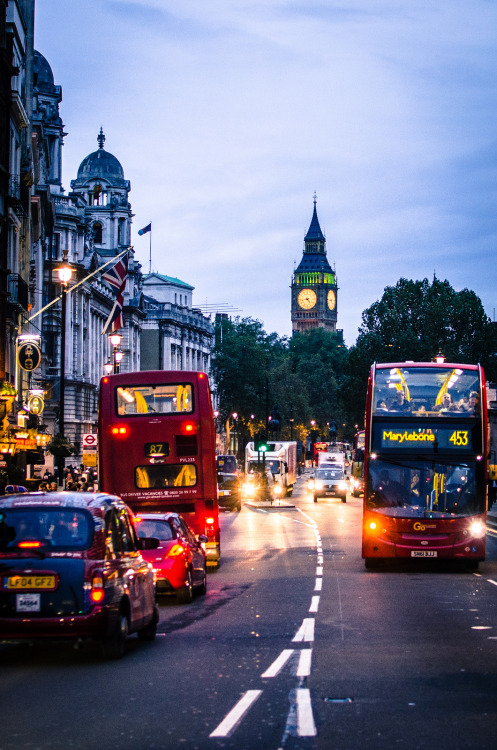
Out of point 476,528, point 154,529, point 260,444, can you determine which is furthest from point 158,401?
point 260,444

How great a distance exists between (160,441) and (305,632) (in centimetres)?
1064

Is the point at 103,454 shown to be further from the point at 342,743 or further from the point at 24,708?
the point at 342,743

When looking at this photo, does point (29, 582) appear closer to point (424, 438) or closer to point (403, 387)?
point (424, 438)

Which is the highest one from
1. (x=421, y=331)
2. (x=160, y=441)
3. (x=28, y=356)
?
(x=421, y=331)

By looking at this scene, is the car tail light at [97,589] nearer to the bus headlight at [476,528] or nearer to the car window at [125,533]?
the car window at [125,533]

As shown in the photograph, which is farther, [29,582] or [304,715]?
[29,582]

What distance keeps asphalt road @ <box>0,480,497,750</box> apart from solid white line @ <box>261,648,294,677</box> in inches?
0.8

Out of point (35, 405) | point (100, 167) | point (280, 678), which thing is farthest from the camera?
point (100, 167)

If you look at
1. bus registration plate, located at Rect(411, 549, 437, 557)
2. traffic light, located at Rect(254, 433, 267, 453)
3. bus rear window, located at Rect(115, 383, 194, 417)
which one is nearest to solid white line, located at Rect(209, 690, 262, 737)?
bus rear window, located at Rect(115, 383, 194, 417)

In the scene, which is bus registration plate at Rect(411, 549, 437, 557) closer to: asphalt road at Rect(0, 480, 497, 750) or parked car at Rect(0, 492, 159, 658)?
asphalt road at Rect(0, 480, 497, 750)

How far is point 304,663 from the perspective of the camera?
503 inches

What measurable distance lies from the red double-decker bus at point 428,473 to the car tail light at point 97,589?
46.3 feet

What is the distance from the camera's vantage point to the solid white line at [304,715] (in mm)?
9123

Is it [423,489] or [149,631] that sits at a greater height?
[423,489]
